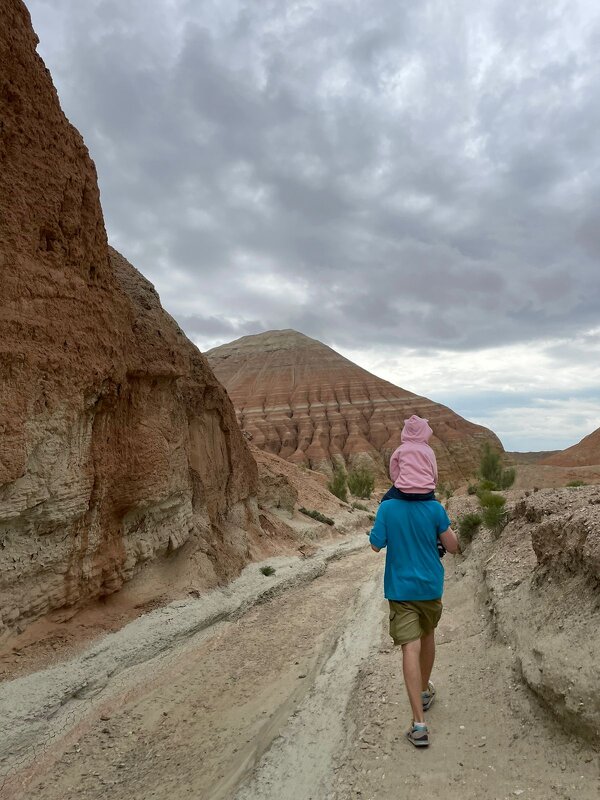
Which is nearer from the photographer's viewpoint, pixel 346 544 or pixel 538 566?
pixel 538 566

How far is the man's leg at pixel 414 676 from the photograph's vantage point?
4055 mm

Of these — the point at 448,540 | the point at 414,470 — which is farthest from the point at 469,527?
the point at 414,470

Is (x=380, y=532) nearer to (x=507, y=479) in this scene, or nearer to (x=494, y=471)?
(x=507, y=479)

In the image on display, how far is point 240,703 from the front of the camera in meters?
6.61

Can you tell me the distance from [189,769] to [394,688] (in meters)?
2.13

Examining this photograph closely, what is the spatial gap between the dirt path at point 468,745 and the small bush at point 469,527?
5.08 meters

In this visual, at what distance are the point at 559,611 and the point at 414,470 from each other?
1844 mm

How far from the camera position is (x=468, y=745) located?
3873 millimetres

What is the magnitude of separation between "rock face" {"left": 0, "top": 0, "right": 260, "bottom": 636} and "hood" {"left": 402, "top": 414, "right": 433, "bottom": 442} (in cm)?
480

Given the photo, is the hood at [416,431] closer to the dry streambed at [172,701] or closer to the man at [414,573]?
the man at [414,573]

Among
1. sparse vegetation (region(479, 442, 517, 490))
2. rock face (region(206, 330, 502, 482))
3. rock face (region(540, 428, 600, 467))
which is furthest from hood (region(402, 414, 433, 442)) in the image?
rock face (region(206, 330, 502, 482))

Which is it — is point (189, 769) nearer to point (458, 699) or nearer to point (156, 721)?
point (156, 721)

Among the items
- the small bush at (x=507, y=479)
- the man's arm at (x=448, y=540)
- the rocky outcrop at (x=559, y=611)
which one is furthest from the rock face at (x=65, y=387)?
the small bush at (x=507, y=479)

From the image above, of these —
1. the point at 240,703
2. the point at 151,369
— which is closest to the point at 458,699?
the point at 240,703
